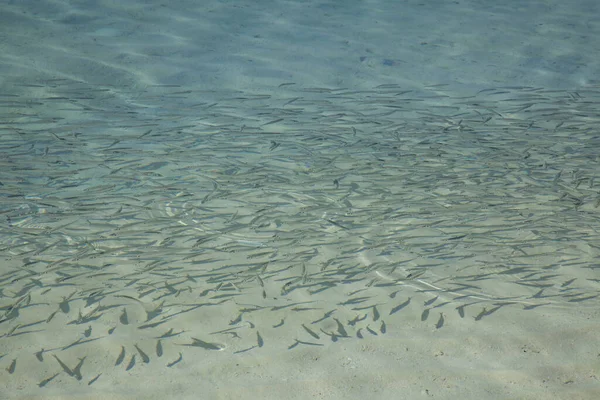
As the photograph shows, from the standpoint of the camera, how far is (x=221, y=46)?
25.9 ft

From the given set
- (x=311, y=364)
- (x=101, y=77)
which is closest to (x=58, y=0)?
(x=101, y=77)

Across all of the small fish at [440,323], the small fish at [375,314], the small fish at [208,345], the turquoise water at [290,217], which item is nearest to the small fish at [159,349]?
the turquoise water at [290,217]

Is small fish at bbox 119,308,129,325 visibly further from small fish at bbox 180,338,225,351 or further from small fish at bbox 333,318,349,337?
small fish at bbox 333,318,349,337

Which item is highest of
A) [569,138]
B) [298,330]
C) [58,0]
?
[58,0]

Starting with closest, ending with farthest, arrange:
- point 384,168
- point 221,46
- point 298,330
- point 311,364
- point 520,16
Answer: point 311,364, point 298,330, point 384,168, point 221,46, point 520,16

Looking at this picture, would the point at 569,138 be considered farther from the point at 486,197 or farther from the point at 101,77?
the point at 101,77

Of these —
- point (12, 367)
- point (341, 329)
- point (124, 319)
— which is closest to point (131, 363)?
point (124, 319)

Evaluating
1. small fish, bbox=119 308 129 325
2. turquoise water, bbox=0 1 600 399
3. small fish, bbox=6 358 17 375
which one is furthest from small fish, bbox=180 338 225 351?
small fish, bbox=6 358 17 375

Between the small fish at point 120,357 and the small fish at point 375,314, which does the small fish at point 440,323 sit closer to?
the small fish at point 375,314

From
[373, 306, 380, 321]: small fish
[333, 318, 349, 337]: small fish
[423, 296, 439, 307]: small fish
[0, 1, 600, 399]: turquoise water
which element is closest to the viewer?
[0, 1, 600, 399]: turquoise water

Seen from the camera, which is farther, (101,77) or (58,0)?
(58,0)

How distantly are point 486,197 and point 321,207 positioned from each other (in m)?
1.26

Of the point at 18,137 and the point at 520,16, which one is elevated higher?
the point at 520,16

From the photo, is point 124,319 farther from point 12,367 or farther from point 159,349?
point 12,367
